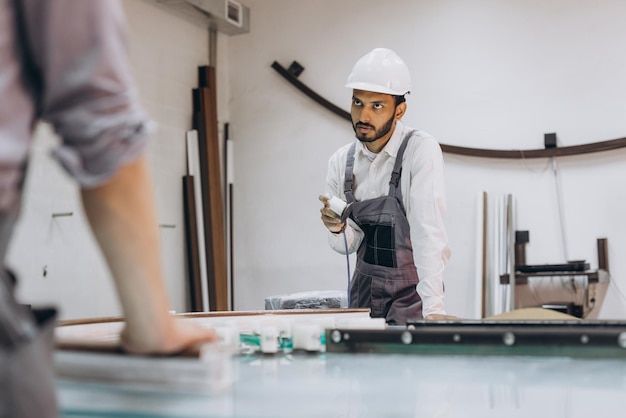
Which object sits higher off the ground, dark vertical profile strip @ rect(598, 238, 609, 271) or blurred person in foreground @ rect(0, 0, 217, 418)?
blurred person in foreground @ rect(0, 0, 217, 418)

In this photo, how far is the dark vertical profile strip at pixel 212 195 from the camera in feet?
18.4

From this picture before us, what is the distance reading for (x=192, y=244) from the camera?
5.54 meters

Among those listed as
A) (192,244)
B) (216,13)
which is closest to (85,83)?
(192,244)

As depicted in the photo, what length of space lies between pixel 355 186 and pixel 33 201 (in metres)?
2.01

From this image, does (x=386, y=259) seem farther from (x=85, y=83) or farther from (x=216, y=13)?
(x=216, y=13)

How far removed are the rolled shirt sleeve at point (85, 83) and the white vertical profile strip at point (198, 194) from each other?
482 centimetres

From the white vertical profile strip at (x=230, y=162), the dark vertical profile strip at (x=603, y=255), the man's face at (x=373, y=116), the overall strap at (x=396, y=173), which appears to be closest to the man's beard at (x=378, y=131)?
the man's face at (x=373, y=116)

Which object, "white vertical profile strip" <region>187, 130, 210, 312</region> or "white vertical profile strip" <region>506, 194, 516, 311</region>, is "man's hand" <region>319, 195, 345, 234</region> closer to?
"white vertical profile strip" <region>506, 194, 516, 311</region>

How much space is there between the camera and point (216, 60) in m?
6.09

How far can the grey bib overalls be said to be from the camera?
→ 3.28 meters

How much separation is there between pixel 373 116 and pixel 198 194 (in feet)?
8.10

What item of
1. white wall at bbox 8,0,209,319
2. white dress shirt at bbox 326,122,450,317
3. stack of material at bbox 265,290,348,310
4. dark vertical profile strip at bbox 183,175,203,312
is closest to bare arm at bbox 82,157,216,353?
Result: white dress shirt at bbox 326,122,450,317

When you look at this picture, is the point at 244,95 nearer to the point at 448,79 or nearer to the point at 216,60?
the point at 216,60

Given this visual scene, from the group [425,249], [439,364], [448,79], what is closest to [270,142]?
[448,79]
